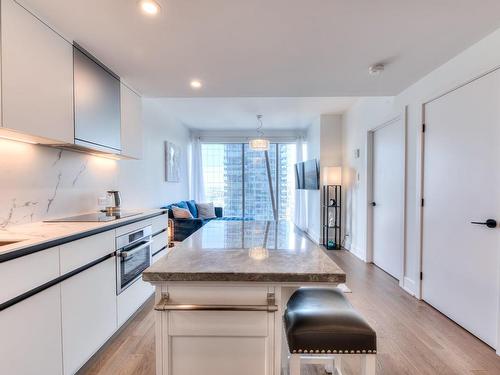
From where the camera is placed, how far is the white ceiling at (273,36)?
163cm

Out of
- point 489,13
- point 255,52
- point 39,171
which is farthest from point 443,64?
point 39,171

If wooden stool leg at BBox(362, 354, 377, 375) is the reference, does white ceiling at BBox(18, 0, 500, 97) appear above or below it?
above

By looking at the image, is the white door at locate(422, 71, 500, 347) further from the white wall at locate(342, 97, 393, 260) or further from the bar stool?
the bar stool

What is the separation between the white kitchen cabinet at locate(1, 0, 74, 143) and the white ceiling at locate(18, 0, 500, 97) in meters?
0.14

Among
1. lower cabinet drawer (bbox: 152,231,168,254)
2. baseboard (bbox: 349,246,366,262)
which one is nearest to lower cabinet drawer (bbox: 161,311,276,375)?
lower cabinet drawer (bbox: 152,231,168,254)

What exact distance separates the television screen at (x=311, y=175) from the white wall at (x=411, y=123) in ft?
1.99

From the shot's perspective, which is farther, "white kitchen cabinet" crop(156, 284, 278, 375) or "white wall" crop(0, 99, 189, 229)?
"white wall" crop(0, 99, 189, 229)

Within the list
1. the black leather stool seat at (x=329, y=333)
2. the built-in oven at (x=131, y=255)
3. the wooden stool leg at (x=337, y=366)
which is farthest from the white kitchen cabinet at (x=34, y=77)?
the wooden stool leg at (x=337, y=366)

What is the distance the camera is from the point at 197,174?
22.1 feet

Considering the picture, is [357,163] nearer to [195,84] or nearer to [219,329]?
[195,84]

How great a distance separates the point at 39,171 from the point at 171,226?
2642 mm

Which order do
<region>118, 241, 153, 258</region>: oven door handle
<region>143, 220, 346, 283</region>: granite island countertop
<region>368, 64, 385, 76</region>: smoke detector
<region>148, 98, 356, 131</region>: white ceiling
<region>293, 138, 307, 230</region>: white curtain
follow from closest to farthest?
<region>143, 220, 346, 283</region>: granite island countertop < <region>118, 241, 153, 258</region>: oven door handle < <region>368, 64, 385, 76</region>: smoke detector < <region>148, 98, 356, 131</region>: white ceiling < <region>293, 138, 307, 230</region>: white curtain

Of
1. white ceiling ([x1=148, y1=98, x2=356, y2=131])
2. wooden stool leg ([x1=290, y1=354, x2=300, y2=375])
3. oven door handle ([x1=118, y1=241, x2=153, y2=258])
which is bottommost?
wooden stool leg ([x1=290, y1=354, x2=300, y2=375])

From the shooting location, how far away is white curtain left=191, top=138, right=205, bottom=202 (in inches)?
263
